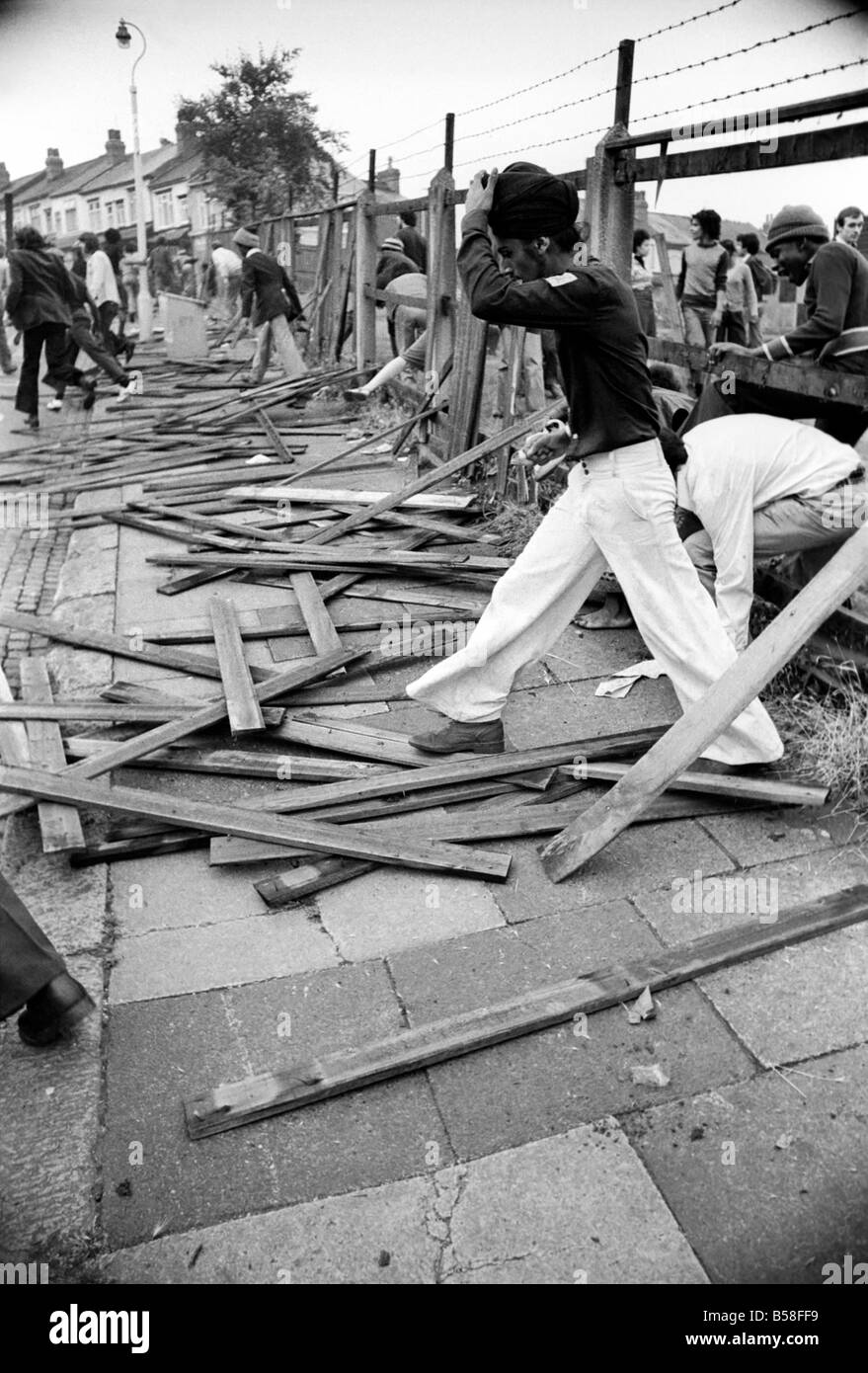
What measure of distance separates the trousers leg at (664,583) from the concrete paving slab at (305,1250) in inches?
81.6

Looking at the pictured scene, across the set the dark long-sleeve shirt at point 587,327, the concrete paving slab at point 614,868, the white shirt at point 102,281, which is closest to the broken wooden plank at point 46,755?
the concrete paving slab at point 614,868

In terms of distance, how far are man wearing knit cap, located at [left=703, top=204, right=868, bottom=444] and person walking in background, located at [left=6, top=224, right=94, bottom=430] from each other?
9.36 meters

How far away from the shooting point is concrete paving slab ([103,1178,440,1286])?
7.70 ft

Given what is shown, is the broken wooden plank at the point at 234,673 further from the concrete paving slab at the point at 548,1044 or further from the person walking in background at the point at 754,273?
the person walking in background at the point at 754,273

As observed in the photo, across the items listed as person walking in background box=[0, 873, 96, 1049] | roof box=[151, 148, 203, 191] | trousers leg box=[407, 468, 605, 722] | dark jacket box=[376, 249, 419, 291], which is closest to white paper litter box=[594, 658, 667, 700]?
trousers leg box=[407, 468, 605, 722]

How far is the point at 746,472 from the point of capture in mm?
4438

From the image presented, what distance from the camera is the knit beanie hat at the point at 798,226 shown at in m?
6.27

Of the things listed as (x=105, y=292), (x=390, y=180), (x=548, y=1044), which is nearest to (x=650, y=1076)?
(x=548, y=1044)

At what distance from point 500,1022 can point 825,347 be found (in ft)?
12.3

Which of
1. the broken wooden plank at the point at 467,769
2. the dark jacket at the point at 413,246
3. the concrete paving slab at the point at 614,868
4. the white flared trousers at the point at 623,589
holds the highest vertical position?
the dark jacket at the point at 413,246

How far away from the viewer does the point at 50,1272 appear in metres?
2.36

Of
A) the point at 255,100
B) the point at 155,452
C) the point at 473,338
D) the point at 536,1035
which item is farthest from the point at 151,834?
the point at 255,100

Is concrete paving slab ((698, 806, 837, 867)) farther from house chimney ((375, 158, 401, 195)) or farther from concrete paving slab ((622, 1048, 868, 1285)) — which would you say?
house chimney ((375, 158, 401, 195))

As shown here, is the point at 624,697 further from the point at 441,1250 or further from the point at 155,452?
the point at 155,452
